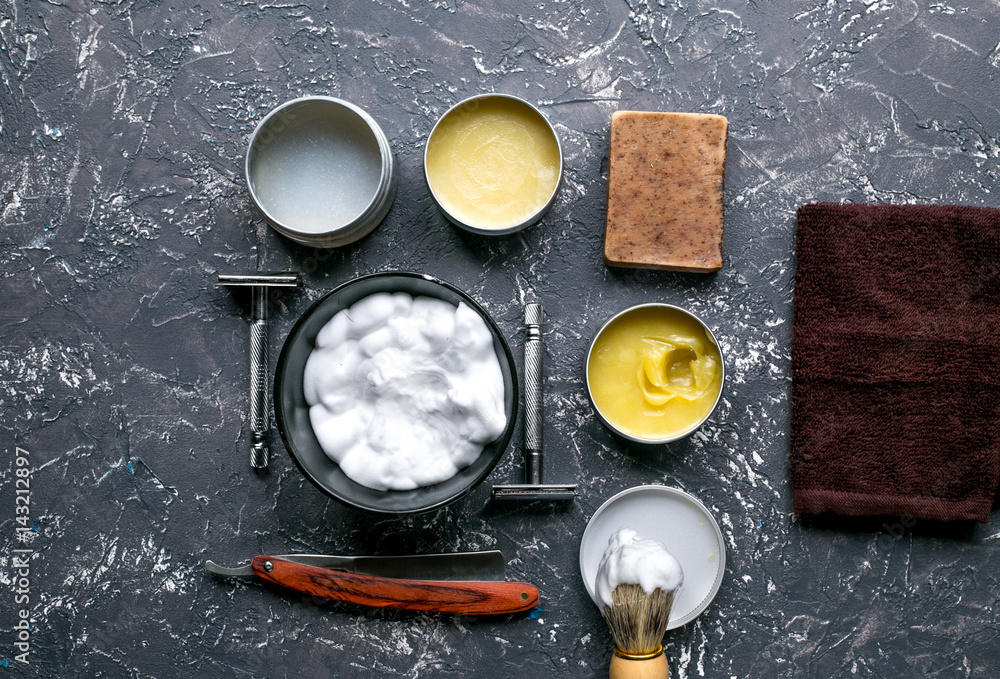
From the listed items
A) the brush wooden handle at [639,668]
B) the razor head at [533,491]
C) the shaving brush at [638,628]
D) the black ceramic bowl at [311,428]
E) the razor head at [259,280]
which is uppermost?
the razor head at [259,280]

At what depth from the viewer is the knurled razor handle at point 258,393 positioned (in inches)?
37.3

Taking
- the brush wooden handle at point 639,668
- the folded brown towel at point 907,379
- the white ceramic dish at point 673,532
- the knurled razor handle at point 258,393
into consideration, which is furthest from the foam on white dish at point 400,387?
the folded brown towel at point 907,379

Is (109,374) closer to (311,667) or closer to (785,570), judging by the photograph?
(311,667)

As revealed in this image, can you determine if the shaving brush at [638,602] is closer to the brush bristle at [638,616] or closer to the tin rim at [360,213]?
the brush bristle at [638,616]

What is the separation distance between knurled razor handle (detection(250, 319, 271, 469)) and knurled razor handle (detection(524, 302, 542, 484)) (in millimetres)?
373

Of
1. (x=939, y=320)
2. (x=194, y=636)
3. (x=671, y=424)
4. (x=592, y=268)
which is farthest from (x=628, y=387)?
(x=194, y=636)

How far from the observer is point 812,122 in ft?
3.27

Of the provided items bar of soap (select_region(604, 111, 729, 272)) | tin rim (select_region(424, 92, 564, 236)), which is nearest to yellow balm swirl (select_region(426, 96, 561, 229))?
tin rim (select_region(424, 92, 564, 236))

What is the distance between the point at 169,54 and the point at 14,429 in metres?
0.60

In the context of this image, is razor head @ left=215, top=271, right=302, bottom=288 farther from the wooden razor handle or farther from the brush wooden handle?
the brush wooden handle

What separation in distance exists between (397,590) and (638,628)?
33 centimetres

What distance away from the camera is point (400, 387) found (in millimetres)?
862

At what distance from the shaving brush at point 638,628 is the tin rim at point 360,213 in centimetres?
60

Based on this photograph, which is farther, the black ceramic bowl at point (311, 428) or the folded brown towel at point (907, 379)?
the folded brown towel at point (907, 379)
